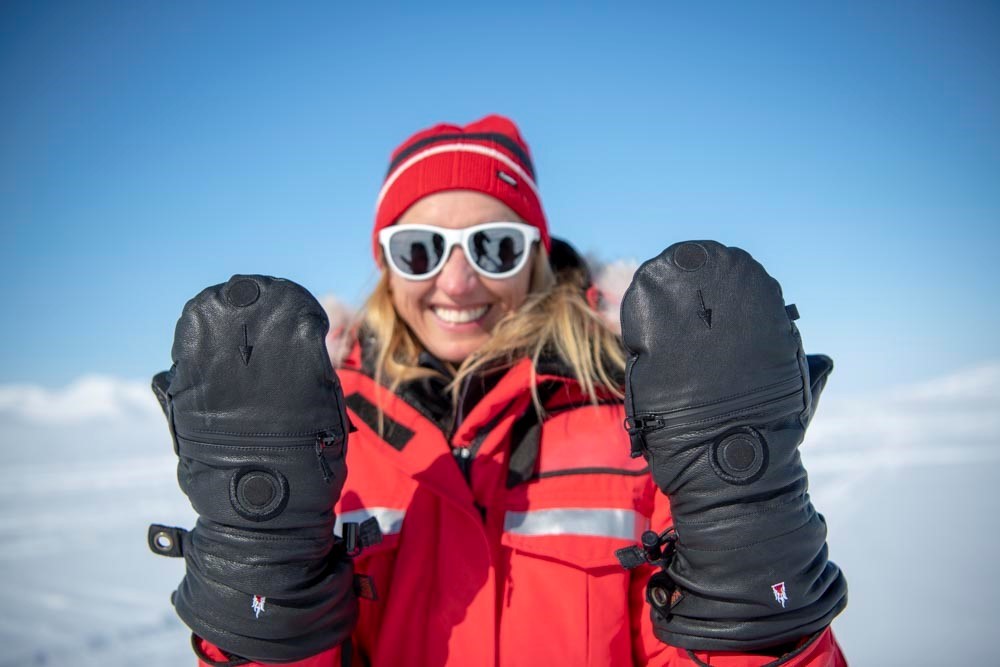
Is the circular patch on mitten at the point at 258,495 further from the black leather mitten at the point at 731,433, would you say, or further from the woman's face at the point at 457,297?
the woman's face at the point at 457,297

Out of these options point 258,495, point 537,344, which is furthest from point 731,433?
point 258,495

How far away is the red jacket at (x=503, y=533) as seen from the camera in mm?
1586

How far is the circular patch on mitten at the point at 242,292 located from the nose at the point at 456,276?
30.8 inches

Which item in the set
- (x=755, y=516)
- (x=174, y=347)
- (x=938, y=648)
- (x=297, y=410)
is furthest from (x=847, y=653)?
(x=174, y=347)

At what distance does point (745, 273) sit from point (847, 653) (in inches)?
119

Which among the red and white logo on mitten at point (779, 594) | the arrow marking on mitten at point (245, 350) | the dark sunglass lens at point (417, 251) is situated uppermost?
the dark sunglass lens at point (417, 251)

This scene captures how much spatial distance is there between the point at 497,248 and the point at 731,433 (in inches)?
41.6

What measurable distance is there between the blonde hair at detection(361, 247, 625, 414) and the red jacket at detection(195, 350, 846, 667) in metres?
0.09

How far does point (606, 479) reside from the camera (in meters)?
1.72

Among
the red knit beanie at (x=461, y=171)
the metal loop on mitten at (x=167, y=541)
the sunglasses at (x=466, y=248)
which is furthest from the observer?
the red knit beanie at (x=461, y=171)

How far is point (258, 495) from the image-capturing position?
51.9 inches

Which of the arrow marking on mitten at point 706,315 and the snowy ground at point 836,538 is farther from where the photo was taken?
the snowy ground at point 836,538

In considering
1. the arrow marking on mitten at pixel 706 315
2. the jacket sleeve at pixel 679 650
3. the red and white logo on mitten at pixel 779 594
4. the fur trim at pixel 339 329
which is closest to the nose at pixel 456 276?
the fur trim at pixel 339 329

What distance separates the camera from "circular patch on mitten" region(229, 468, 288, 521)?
4.31ft
